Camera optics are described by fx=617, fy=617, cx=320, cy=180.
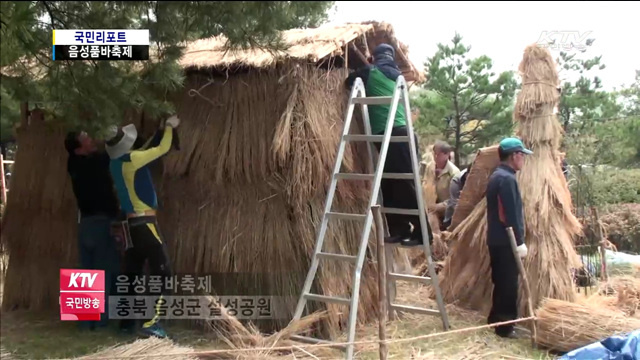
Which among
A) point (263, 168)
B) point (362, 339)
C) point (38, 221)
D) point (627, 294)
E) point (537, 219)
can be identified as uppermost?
point (263, 168)

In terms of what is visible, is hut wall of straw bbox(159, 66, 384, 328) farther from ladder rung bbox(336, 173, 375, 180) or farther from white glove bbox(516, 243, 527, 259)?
white glove bbox(516, 243, 527, 259)

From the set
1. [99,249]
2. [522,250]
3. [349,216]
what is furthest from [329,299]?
[99,249]

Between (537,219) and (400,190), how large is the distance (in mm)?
1297

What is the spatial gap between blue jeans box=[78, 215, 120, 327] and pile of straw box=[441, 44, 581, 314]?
314cm

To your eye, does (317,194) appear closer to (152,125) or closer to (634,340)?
(152,125)

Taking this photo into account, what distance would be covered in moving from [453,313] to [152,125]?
321 cm

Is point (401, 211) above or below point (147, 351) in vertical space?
above

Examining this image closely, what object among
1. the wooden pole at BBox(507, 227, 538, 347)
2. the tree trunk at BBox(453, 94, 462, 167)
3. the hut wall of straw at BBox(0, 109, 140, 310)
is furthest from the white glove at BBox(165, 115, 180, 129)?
the tree trunk at BBox(453, 94, 462, 167)

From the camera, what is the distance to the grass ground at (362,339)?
4543 millimetres

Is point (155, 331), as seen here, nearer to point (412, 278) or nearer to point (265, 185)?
point (265, 185)

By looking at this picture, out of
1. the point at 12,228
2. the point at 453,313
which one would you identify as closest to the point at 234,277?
the point at 453,313

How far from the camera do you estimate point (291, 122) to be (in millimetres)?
4770

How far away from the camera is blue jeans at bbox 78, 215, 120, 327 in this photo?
5.36 meters

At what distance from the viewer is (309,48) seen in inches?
189
